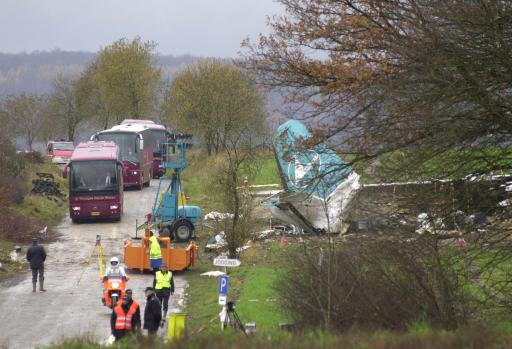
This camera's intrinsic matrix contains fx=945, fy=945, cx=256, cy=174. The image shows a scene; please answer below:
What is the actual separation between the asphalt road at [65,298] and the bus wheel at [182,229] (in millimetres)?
1989

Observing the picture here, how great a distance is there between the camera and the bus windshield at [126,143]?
159 ft

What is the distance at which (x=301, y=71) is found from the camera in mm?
19875

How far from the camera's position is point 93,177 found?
3784cm

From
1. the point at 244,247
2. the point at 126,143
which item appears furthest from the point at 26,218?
the point at 126,143

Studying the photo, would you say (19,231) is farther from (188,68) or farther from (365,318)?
(188,68)

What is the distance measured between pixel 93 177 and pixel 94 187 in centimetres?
41

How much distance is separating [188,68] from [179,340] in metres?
66.8

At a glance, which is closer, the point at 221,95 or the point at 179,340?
the point at 179,340

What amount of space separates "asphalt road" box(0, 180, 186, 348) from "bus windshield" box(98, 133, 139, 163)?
12.8 meters

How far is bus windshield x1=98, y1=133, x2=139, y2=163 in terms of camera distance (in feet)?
159

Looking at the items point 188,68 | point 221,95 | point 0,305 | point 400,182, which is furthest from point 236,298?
point 188,68

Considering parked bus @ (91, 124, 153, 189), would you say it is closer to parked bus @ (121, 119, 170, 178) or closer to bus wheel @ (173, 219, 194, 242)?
parked bus @ (121, 119, 170, 178)

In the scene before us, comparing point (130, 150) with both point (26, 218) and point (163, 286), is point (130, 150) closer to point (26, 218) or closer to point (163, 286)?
point (26, 218)

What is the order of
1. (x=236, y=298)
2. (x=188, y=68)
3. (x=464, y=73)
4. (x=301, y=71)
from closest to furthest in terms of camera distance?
(x=464, y=73) < (x=301, y=71) < (x=236, y=298) < (x=188, y=68)
